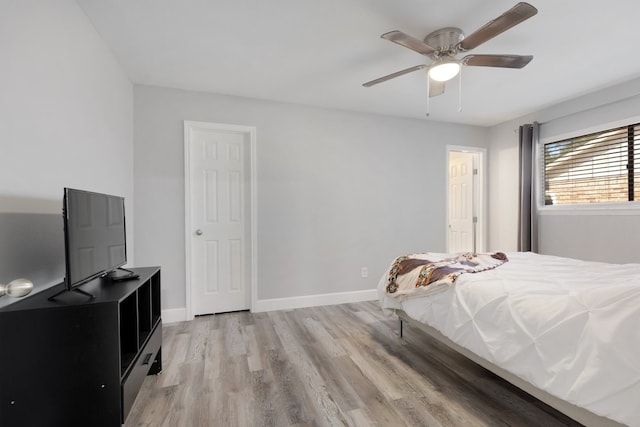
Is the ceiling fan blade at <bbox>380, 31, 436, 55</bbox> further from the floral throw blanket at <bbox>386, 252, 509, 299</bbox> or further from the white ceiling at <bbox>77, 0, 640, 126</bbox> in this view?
the floral throw blanket at <bbox>386, 252, 509, 299</bbox>

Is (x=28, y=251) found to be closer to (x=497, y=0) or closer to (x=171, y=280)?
(x=171, y=280)

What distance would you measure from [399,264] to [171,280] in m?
2.32

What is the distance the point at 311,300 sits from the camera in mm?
3490

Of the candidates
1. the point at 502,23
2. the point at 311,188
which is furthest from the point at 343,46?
the point at 311,188

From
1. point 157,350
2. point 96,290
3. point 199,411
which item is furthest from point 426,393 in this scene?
point 96,290

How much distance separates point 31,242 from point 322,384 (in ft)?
5.88

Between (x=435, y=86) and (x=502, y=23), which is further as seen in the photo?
(x=435, y=86)

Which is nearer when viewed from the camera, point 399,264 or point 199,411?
point 199,411

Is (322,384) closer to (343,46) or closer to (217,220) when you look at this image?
(217,220)

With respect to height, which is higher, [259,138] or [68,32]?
[68,32]

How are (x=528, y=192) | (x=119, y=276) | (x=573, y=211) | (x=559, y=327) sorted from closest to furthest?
(x=559, y=327)
(x=119, y=276)
(x=573, y=211)
(x=528, y=192)

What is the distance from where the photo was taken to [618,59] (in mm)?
2455

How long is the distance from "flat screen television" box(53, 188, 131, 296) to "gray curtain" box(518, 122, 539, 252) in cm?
438

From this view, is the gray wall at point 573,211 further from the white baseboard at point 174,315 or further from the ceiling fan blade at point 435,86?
the white baseboard at point 174,315
